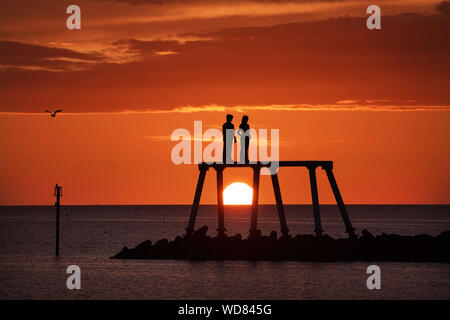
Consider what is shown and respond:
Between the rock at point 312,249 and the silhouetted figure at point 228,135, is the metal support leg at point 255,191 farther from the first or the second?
the silhouetted figure at point 228,135

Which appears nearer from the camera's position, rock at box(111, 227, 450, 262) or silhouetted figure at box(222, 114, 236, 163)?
silhouetted figure at box(222, 114, 236, 163)

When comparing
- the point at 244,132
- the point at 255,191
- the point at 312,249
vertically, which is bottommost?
the point at 312,249

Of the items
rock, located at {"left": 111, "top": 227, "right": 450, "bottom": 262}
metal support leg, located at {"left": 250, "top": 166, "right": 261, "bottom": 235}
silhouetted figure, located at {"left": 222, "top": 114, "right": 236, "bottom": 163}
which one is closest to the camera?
silhouetted figure, located at {"left": 222, "top": 114, "right": 236, "bottom": 163}

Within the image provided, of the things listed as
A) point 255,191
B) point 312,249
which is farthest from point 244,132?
point 312,249

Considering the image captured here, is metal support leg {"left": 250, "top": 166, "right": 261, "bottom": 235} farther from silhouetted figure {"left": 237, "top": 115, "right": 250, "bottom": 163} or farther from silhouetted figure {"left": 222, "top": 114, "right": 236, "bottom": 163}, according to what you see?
silhouetted figure {"left": 237, "top": 115, "right": 250, "bottom": 163}

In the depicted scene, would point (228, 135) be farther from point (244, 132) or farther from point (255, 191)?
point (255, 191)

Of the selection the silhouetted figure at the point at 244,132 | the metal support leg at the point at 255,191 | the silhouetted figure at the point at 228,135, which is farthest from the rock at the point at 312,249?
the silhouetted figure at the point at 244,132

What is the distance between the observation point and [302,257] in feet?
150

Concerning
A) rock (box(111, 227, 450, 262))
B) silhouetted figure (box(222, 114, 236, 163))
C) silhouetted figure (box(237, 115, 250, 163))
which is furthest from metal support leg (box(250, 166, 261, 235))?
silhouetted figure (box(237, 115, 250, 163))

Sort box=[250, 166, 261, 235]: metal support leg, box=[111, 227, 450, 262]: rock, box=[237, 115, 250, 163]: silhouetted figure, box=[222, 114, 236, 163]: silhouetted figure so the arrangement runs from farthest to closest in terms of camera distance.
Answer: box=[111, 227, 450, 262]: rock, box=[250, 166, 261, 235]: metal support leg, box=[222, 114, 236, 163]: silhouetted figure, box=[237, 115, 250, 163]: silhouetted figure
